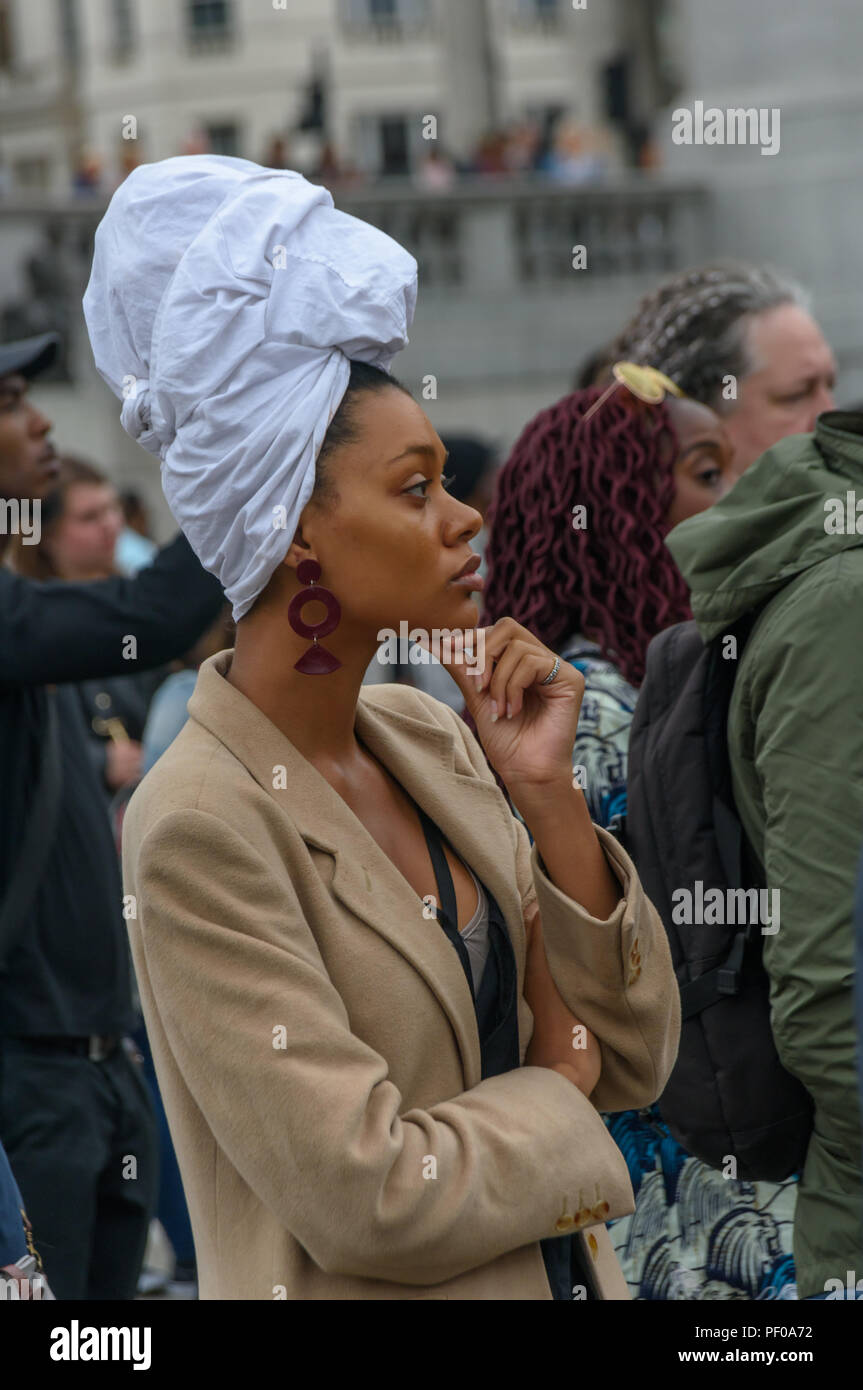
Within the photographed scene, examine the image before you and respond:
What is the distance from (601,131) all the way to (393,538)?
46728 millimetres

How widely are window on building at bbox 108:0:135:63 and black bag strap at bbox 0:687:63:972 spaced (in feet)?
154

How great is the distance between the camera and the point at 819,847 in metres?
2.58

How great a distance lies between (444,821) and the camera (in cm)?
235

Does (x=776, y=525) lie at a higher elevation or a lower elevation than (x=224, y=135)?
lower

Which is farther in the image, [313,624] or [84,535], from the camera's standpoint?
[84,535]

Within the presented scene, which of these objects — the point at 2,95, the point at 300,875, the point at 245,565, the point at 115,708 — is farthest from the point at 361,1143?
the point at 2,95

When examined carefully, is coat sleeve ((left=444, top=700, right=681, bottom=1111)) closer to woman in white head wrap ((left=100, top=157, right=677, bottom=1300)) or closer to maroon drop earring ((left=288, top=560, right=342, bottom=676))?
woman in white head wrap ((left=100, top=157, right=677, bottom=1300))

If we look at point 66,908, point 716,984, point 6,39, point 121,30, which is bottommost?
point 716,984

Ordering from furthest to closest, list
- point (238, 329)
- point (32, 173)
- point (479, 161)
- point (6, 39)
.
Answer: point (6, 39)
point (32, 173)
point (479, 161)
point (238, 329)

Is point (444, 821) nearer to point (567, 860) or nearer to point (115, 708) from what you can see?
point (567, 860)

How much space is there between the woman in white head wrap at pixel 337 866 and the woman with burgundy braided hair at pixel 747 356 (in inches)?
78.1

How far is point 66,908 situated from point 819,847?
6.32 feet

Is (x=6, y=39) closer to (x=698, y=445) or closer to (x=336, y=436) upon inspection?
(x=698, y=445)

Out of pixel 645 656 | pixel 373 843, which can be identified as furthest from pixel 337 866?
pixel 645 656
